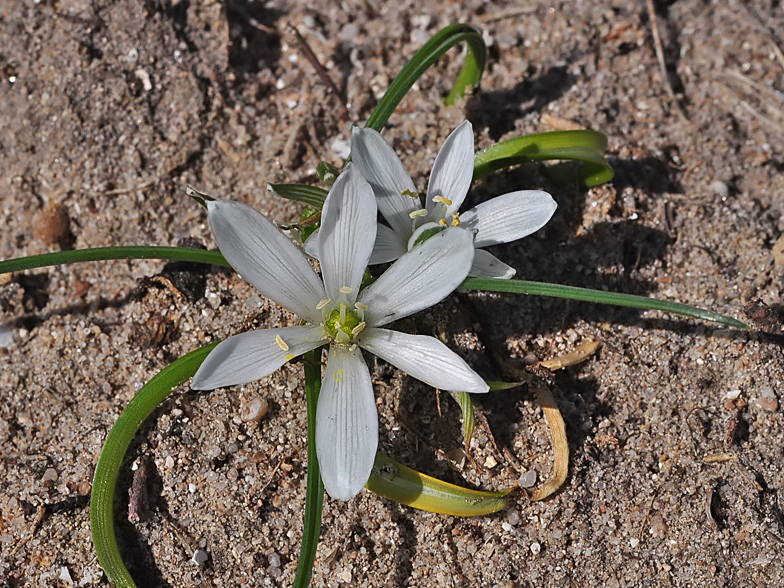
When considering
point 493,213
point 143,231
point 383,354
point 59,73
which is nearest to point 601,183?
point 493,213

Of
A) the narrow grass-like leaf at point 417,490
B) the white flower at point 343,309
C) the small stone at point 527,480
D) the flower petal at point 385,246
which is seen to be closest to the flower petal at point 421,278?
the white flower at point 343,309

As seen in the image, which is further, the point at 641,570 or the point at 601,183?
the point at 601,183

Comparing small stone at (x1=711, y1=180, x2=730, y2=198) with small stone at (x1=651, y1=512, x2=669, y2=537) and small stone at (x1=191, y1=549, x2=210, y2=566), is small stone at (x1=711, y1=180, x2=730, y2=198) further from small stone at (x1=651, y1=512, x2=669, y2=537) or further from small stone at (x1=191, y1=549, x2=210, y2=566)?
small stone at (x1=191, y1=549, x2=210, y2=566)

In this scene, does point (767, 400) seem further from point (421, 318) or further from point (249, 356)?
point (249, 356)

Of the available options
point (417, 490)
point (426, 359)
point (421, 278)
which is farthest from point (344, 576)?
point (421, 278)

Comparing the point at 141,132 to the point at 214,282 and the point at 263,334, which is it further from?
the point at 263,334

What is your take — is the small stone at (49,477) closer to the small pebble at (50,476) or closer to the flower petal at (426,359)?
the small pebble at (50,476)
